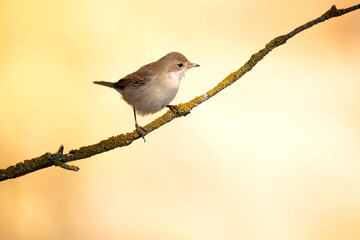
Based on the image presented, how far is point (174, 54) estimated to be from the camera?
120cm

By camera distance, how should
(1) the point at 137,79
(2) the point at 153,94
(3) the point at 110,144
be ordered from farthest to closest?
(1) the point at 137,79
(2) the point at 153,94
(3) the point at 110,144

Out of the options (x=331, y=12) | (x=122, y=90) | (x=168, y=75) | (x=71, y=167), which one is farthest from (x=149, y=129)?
(x=122, y=90)

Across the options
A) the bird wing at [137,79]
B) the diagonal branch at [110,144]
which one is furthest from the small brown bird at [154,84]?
the diagonal branch at [110,144]

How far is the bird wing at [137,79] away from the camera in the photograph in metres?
1.24

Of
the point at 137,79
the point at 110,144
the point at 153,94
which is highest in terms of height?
the point at 137,79

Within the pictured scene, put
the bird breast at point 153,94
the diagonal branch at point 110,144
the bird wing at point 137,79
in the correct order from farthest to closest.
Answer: the bird wing at point 137,79, the bird breast at point 153,94, the diagonal branch at point 110,144

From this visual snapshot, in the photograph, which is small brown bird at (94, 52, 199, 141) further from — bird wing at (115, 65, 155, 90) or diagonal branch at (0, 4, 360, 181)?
diagonal branch at (0, 4, 360, 181)

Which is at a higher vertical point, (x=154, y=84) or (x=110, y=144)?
(x=154, y=84)

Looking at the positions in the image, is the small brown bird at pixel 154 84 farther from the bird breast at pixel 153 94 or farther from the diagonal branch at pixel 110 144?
the diagonal branch at pixel 110 144

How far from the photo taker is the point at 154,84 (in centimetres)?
117

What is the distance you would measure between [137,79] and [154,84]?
0.32ft

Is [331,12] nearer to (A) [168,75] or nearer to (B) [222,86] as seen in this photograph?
(B) [222,86]

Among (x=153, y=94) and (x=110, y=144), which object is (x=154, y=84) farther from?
(x=110, y=144)

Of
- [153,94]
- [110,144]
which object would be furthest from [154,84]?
[110,144]
